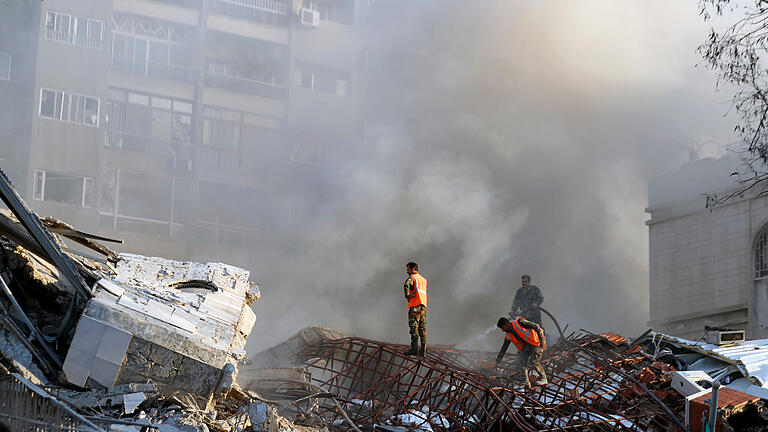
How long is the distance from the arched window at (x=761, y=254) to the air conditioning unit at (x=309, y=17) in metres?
19.2

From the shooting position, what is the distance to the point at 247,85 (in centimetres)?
3494

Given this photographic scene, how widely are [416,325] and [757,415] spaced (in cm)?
518

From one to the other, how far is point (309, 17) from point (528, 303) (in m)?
21.9

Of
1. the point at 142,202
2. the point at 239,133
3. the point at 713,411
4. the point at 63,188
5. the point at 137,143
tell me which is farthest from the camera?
the point at 239,133

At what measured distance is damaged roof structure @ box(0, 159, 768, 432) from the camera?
7.98m

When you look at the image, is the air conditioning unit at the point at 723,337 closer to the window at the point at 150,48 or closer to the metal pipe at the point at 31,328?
the metal pipe at the point at 31,328

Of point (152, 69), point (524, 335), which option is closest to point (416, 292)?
point (524, 335)

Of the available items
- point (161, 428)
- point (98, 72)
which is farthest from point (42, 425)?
point (98, 72)

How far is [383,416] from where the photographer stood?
11711mm

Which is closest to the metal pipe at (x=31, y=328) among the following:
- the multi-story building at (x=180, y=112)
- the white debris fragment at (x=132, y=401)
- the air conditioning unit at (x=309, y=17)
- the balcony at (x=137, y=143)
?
the white debris fragment at (x=132, y=401)

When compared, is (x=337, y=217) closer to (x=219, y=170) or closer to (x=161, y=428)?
(x=219, y=170)

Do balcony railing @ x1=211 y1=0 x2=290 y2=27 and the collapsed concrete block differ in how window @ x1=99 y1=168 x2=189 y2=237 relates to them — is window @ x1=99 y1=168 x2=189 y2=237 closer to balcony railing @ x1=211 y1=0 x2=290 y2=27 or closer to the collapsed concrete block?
balcony railing @ x1=211 y1=0 x2=290 y2=27

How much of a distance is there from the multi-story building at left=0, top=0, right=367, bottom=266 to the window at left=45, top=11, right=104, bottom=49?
0.16 feet

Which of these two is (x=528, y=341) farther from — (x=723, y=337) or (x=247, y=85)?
(x=247, y=85)
